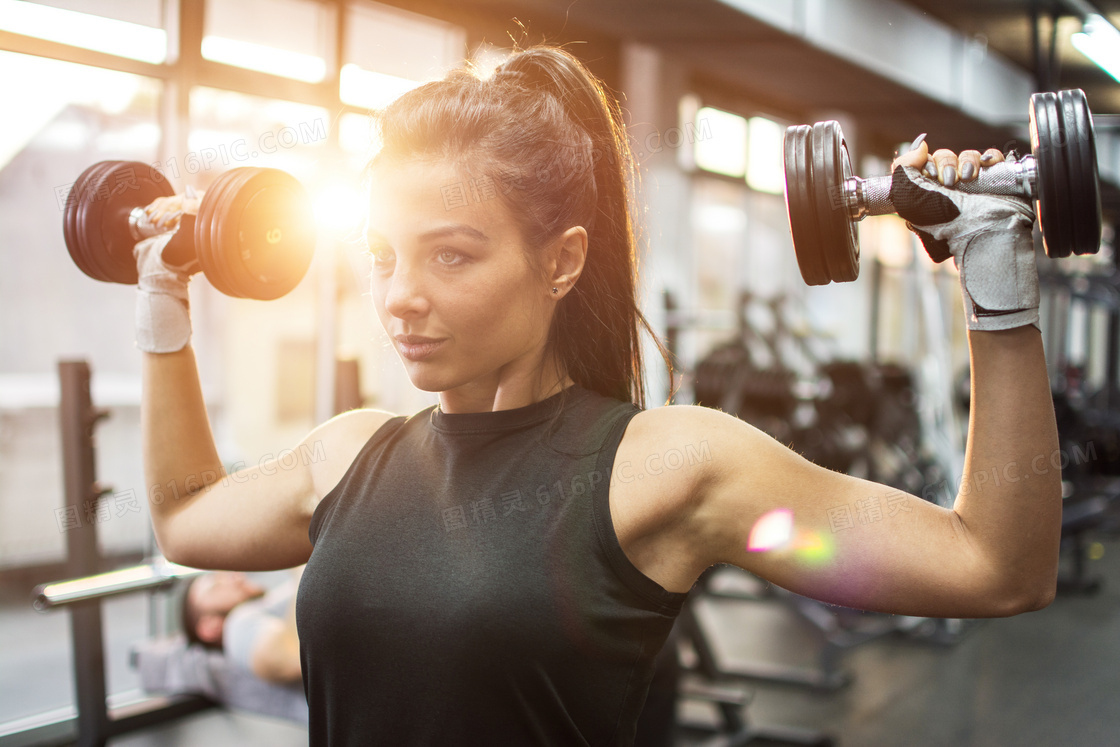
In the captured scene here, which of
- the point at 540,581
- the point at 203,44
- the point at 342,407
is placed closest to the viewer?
the point at 540,581

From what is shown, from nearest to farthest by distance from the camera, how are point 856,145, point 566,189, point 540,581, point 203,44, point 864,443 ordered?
point 540,581 → point 566,189 → point 203,44 → point 864,443 → point 856,145

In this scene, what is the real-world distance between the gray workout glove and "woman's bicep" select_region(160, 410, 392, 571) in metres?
0.65

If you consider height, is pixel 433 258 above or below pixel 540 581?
above

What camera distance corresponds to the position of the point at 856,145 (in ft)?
21.2

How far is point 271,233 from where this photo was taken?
3.60ft

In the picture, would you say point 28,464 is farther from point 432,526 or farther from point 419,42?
point 432,526

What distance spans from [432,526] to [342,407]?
82.1 inches

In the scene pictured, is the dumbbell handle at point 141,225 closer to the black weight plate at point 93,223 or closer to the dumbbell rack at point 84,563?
the black weight plate at point 93,223

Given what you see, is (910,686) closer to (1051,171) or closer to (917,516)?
(917,516)

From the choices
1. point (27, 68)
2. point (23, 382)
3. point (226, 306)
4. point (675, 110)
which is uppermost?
point (675, 110)

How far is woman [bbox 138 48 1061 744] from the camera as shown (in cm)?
70

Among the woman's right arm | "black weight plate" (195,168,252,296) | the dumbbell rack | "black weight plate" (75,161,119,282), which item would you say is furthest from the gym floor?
"black weight plate" (195,168,252,296)

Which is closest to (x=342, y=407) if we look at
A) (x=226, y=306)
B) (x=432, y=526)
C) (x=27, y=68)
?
(x=226, y=306)

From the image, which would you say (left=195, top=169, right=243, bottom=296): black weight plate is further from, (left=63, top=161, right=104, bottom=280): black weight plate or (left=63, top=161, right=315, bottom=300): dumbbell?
(left=63, top=161, right=104, bottom=280): black weight plate
